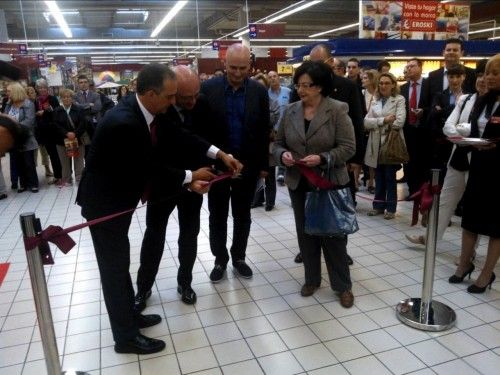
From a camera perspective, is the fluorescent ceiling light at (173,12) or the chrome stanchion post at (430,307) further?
the fluorescent ceiling light at (173,12)

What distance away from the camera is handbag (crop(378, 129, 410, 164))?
14.8ft

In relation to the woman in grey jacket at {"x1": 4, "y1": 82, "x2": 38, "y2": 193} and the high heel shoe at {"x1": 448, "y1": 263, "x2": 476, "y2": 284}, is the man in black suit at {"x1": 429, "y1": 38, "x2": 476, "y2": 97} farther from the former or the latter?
the woman in grey jacket at {"x1": 4, "y1": 82, "x2": 38, "y2": 193}

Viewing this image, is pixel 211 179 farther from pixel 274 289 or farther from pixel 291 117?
pixel 274 289

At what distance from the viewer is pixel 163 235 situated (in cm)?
281

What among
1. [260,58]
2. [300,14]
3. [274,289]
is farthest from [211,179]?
[300,14]

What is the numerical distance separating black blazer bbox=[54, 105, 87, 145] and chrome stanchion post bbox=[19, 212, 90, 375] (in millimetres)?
5293

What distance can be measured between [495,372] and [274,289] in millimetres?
1479

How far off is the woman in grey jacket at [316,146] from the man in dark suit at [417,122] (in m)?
2.38

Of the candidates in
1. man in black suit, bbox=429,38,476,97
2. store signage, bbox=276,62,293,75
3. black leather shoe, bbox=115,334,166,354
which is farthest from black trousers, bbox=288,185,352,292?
store signage, bbox=276,62,293,75

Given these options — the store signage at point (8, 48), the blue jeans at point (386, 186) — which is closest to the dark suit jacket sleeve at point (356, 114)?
the blue jeans at point (386, 186)

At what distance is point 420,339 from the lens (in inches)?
97.7

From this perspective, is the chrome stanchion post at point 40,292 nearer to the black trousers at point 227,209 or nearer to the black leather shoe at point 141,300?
the black leather shoe at point 141,300

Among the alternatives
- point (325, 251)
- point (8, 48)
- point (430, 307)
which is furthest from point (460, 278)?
point (8, 48)

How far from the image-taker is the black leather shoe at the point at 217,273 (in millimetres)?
3287
